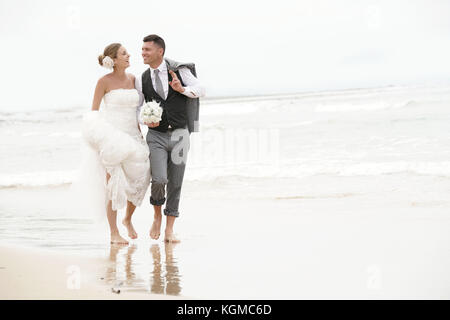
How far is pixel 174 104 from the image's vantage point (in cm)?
522

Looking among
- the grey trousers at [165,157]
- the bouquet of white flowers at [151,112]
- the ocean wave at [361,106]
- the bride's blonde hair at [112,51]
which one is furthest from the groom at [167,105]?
the ocean wave at [361,106]

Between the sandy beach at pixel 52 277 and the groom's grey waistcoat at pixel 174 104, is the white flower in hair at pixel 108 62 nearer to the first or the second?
the groom's grey waistcoat at pixel 174 104

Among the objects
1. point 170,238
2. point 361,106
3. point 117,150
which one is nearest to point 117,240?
point 170,238

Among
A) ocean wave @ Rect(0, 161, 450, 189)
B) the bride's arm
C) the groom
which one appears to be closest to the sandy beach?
the groom

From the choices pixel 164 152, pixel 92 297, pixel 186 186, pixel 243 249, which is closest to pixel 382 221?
pixel 243 249

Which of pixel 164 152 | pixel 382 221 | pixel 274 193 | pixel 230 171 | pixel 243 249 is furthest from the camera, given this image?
pixel 230 171

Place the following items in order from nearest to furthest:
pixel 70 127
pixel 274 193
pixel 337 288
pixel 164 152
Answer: pixel 337 288, pixel 164 152, pixel 274 193, pixel 70 127

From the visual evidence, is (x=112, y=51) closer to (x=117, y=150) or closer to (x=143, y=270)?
(x=117, y=150)

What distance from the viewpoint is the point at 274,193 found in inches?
329

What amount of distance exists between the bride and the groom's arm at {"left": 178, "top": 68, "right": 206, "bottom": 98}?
0.46 m

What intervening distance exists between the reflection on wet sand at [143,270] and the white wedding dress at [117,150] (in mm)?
518

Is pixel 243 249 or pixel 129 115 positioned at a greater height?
pixel 129 115

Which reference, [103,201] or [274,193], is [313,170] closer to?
[274,193]

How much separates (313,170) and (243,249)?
509 centimetres
